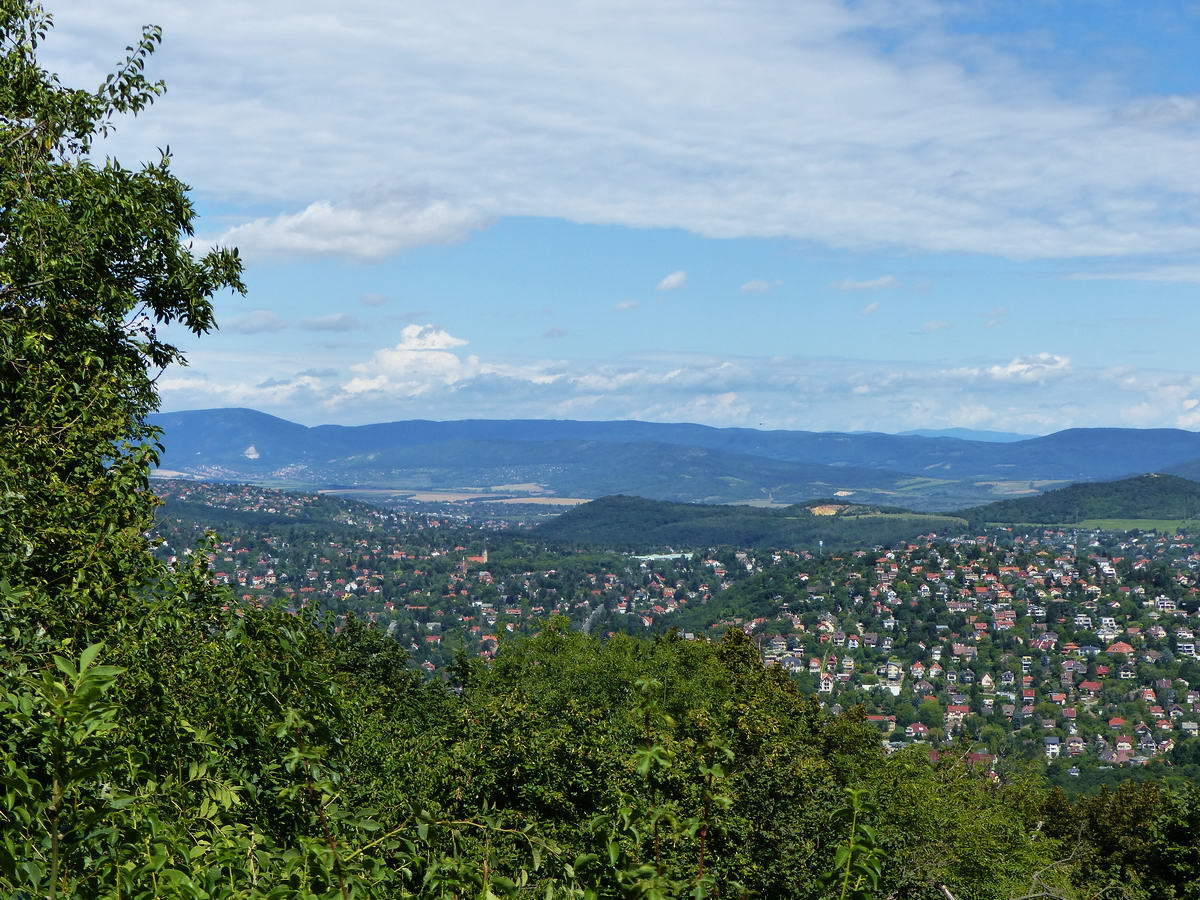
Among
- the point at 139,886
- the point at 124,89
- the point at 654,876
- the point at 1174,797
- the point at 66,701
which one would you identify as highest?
the point at 124,89

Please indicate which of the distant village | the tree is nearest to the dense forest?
the tree

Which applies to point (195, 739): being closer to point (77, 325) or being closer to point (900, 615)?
point (77, 325)

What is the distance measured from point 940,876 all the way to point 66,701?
2158 cm

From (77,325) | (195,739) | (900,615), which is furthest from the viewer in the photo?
(900,615)

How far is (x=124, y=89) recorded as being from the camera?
11.8m

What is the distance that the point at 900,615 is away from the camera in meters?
130

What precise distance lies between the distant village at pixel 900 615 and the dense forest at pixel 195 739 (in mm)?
46719

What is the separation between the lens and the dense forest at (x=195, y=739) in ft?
11.5

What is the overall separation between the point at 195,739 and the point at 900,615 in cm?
13186

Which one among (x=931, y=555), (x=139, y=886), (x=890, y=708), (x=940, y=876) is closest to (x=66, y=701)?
(x=139, y=886)

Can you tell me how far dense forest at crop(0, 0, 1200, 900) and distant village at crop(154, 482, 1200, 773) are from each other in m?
46.7

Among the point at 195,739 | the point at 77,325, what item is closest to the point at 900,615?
the point at 77,325

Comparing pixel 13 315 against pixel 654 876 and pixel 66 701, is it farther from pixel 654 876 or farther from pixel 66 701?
pixel 654 876

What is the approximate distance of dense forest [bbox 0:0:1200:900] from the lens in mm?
3496
